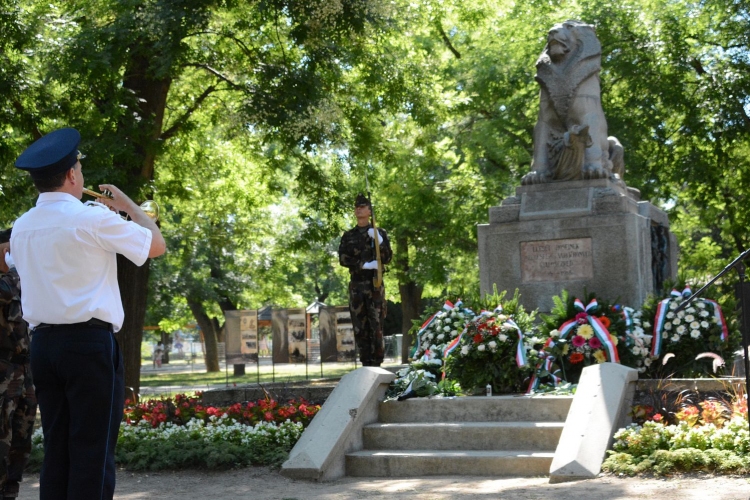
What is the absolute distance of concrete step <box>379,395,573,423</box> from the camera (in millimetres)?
9203

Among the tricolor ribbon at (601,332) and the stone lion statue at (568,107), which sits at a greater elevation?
the stone lion statue at (568,107)

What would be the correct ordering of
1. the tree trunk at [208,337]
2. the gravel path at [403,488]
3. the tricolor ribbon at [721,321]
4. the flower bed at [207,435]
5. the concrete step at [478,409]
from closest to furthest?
1. the gravel path at [403,488]
2. the flower bed at [207,435]
3. the concrete step at [478,409]
4. the tricolor ribbon at [721,321]
5. the tree trunk at [208,337]

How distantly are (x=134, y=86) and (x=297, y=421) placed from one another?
7858 mm

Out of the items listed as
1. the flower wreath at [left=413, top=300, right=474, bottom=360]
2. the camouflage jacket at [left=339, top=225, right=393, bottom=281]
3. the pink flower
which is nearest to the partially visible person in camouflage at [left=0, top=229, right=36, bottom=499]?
the flower wreath at [left=413, top=300, right=474, bottom=360]

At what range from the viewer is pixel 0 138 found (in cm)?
1479

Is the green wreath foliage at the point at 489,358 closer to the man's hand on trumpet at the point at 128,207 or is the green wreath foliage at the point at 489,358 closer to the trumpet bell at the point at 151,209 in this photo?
the trumpet bell at the point at 151,209

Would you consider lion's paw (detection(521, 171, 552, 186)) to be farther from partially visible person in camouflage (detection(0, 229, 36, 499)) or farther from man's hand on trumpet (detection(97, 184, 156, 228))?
man's hand on trumpet (detection(97, 184, 156, 228))

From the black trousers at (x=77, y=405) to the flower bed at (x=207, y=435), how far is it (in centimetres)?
416

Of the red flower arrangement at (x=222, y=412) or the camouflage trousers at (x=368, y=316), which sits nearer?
the red flower arrangement at (x=222, y=412)

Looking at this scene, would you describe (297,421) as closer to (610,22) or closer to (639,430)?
(639,430)

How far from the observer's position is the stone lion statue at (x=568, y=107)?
1287cm

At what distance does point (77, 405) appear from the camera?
470cm

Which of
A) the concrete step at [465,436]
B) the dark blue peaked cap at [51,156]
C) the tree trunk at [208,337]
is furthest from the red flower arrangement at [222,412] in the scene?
the tree trunk at [208,337]

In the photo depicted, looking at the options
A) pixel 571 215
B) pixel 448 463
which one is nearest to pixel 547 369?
pixel 448 463
